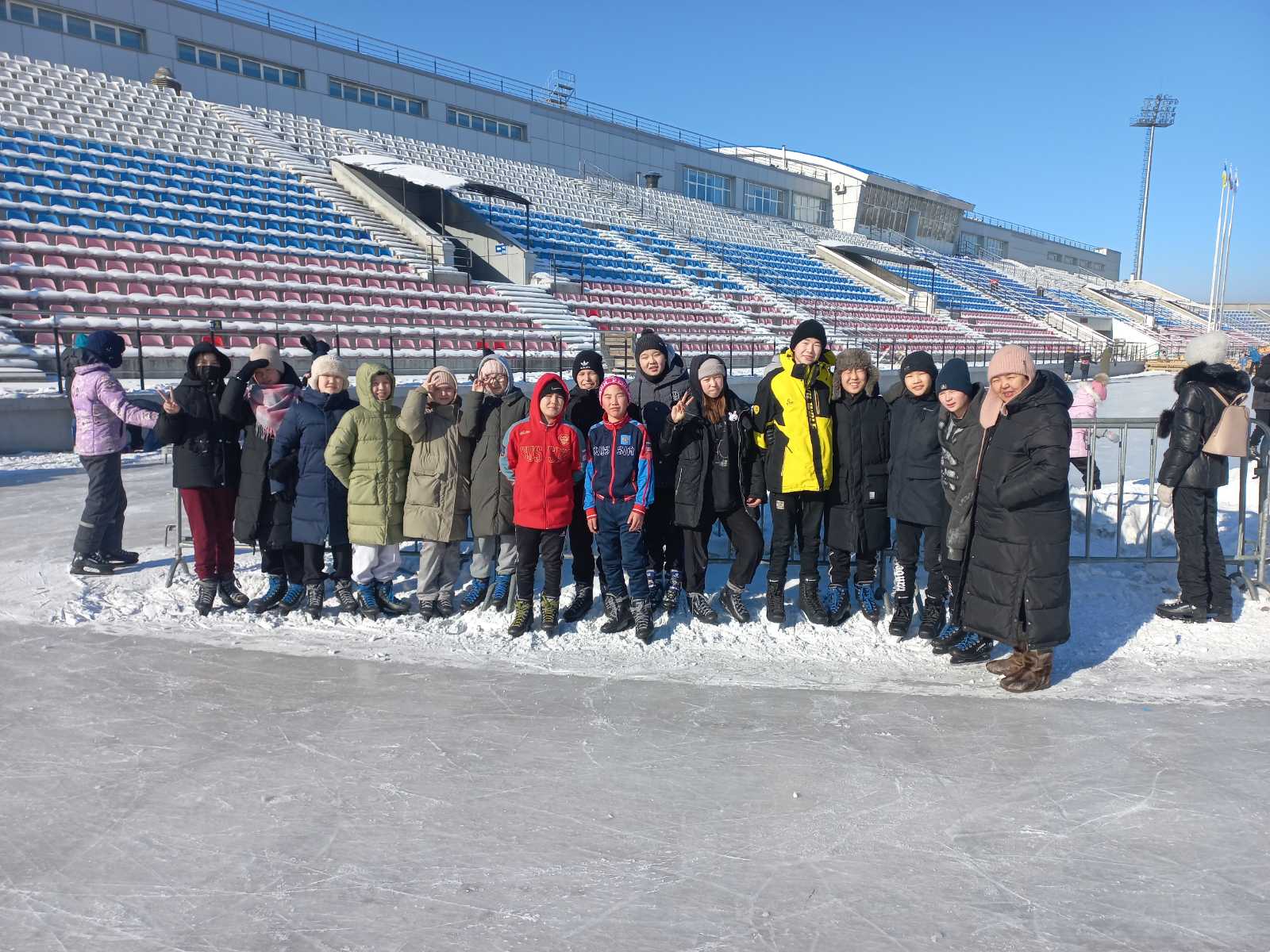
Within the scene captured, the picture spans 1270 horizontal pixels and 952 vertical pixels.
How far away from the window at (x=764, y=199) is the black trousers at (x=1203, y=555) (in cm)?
4427

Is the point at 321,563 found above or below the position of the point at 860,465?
below

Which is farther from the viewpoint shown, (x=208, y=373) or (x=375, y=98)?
(x=375, y=98)

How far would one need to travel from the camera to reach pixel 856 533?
15.9ft

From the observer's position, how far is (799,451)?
4801 mm

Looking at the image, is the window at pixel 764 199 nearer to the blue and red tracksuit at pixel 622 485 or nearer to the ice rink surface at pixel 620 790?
the blue and red tracksuit at pixel 622 485

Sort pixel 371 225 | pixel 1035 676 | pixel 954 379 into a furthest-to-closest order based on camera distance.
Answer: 1. pixel 371 225
2. pixel 954 379
3. pixel 1035 676

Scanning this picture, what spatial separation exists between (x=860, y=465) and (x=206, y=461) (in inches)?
155

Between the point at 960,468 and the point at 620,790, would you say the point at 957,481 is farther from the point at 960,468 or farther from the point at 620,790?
the point at 620,790

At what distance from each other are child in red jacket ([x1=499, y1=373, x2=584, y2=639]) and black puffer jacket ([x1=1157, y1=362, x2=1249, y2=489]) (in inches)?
139

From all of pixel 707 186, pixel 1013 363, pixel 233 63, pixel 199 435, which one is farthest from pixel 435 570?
pixel 707 186

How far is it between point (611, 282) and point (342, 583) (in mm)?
21115

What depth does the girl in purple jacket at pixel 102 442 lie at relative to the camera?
5391 mm

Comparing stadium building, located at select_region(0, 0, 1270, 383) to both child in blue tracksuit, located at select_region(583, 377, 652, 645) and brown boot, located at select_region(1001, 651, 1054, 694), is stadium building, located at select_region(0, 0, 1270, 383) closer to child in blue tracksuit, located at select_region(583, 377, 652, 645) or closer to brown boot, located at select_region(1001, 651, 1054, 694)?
child in blue tracksuit, located at select_region(583, 377, 652, 645)

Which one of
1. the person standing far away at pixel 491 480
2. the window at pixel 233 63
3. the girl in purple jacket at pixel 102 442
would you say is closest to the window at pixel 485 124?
the window at pixel 233 63
